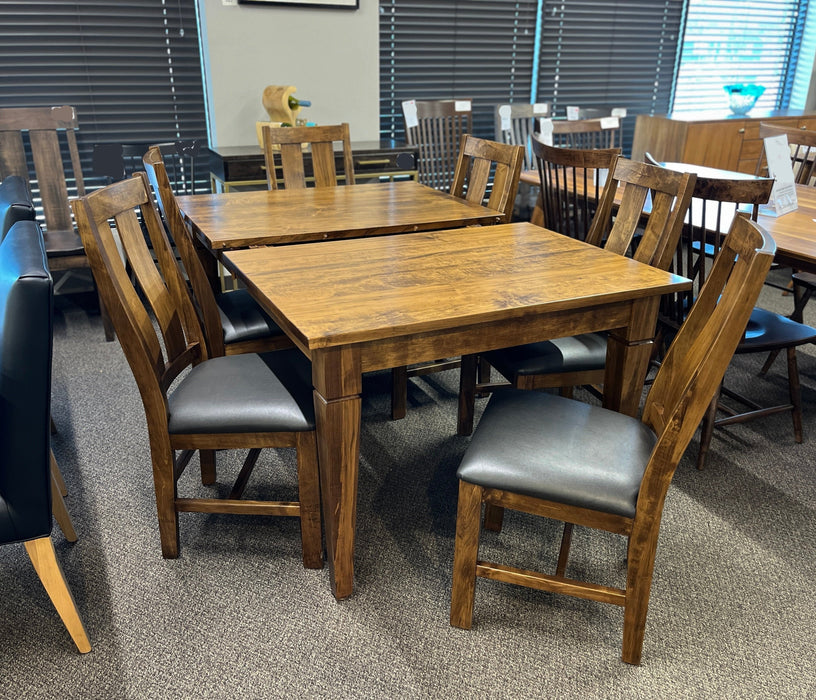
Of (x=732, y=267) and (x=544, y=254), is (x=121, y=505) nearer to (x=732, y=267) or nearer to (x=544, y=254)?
(x=544, y=254)

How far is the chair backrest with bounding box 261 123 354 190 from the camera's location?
9.70ft

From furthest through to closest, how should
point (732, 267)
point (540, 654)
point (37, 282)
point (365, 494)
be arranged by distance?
point (365, 494) < point (540, 654) < point (732, 267) < point (37, 282)

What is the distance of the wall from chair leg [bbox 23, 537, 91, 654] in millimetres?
2875

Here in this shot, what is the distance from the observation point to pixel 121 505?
205cm

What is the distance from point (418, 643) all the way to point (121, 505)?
1.02m

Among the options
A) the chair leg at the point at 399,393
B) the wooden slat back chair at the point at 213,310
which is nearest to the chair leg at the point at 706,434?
the chair leg at the point at 399,393

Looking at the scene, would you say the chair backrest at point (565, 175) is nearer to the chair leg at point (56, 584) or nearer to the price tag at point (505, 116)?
the price tag at point (505, 116)

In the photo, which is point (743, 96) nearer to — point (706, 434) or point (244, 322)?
point (706, 434)

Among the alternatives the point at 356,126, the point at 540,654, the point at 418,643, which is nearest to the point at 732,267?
the point at 540,654

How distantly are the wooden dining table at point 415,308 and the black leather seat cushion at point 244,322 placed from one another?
0.27 m

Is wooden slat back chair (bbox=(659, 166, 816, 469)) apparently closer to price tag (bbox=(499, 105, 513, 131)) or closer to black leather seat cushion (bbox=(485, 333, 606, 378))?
black leather seat cushion (bbox=(485, 333, 606, 378))

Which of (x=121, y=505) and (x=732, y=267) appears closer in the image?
(x=732, y=267)

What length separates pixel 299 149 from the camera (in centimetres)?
300

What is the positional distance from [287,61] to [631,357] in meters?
2.90
